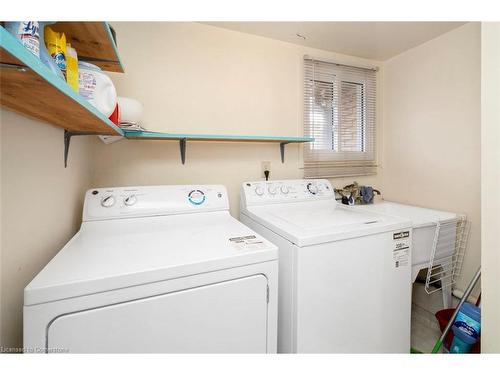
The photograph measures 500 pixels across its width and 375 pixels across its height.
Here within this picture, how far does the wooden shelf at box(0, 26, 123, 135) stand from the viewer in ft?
1.26

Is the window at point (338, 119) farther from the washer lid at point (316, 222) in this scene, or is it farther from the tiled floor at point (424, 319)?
the tiled floor at point (424, 319)

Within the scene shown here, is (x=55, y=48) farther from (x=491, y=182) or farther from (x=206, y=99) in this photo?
(x=491, y=182)

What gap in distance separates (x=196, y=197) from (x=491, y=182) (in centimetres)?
142

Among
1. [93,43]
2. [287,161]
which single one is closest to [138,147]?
[93,43]

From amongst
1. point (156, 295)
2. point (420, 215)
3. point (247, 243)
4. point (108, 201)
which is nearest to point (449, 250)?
point (420, 215)

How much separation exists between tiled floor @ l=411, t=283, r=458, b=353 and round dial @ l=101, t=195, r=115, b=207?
93.2 inches

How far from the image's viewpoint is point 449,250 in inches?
66.9

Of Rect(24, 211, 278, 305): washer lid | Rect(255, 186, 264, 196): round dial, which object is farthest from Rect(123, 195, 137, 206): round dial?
Rect(255, 186, 264, 196): round dial

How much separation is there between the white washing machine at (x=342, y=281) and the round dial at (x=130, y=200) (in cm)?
Result: 74

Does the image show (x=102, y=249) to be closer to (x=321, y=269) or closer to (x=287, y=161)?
(x=321, y=269)

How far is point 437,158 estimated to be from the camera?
6.40ft

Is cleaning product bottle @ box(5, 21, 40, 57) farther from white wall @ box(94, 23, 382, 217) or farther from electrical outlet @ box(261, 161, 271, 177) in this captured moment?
electrical outlet @ box(261, 161, 271, 177)

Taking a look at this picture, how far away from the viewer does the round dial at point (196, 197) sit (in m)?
1.47

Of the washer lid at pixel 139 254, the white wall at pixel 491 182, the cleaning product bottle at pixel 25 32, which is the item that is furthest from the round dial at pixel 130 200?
the white wall at pixel 491 182
